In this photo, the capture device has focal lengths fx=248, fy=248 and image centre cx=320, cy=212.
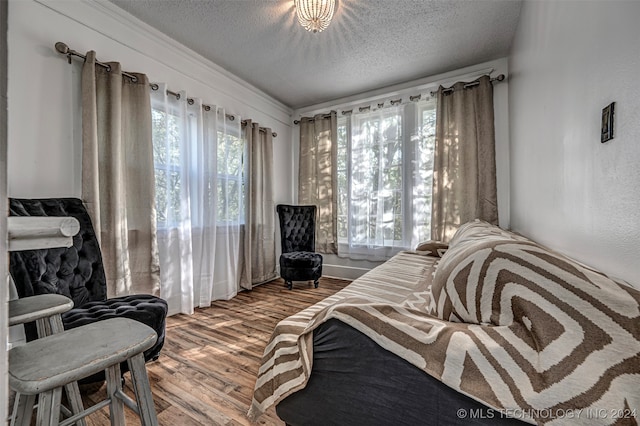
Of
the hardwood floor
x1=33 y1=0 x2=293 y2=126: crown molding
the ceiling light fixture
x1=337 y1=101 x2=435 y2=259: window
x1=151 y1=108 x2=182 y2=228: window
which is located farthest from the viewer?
x1=337 y1=101 x2=435 y2=259: window

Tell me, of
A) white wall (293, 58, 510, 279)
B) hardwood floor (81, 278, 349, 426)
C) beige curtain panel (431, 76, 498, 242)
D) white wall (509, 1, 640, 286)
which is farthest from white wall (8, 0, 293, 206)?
beige curtain panel (431, 76, 498, 242)

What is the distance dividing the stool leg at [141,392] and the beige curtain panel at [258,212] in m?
2.49

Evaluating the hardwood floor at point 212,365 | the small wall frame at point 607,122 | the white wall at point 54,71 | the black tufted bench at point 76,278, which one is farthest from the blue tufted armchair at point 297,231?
the small wall frame at point 607,122

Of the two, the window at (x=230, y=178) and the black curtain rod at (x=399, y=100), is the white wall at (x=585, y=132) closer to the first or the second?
the black curtain rod at (x=399, y=100)

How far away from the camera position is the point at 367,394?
31.6 inches

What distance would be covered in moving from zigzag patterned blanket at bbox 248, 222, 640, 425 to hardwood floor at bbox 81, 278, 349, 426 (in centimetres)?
56

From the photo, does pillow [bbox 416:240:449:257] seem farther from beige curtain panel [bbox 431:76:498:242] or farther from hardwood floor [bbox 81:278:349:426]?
hardwood floor [bbox 81:278:349:426]

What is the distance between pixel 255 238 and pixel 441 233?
244 cm

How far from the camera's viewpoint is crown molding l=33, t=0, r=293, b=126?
75.3 inches

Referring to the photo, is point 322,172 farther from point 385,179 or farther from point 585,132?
point 585,132

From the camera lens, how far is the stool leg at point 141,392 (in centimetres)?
81

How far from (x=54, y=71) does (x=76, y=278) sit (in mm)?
1506

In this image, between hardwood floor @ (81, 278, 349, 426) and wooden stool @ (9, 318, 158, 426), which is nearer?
wooden stool @ (9, 318, 158, 426)

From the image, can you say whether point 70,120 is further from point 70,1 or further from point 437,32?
point 437,32
